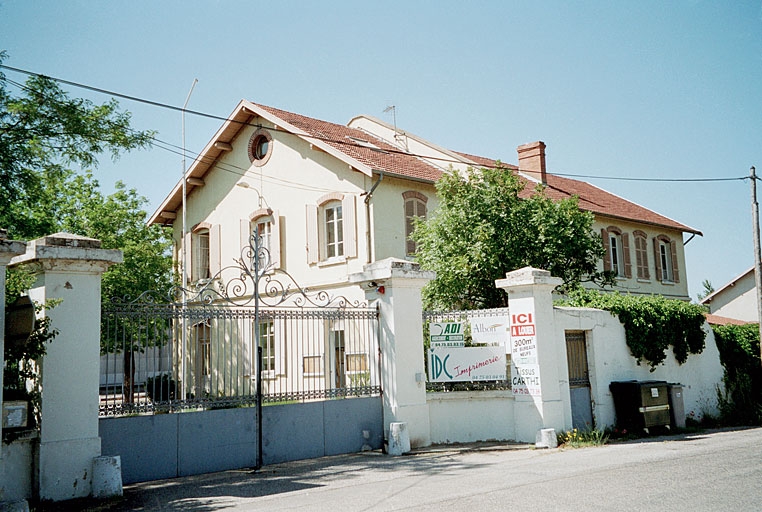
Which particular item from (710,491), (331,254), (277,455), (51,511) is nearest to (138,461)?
(51,511)

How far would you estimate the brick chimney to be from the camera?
25.9 m

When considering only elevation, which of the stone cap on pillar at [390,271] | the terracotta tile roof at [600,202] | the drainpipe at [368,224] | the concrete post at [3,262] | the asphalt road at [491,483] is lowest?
the asphalt road at [491,483]

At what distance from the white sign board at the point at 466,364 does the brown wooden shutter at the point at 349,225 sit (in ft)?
22.7

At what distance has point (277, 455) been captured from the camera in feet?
32.4

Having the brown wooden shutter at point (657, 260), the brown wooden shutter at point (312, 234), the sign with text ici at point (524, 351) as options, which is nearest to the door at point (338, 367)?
the sign with text ici at point (524, 351)

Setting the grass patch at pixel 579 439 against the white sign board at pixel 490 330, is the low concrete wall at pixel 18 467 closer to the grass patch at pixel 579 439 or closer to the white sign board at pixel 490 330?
the white sign board at pixel 490 330

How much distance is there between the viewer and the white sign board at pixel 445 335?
1162 cm

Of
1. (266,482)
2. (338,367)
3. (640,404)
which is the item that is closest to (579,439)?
(640,404)

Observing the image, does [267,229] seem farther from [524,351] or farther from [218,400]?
[218,400]

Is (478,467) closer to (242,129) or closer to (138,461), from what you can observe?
(138,461)

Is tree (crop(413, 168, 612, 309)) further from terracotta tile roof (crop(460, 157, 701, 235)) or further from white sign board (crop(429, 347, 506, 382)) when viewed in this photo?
terracotta tile roof (crop(460, 157, 701, 235))

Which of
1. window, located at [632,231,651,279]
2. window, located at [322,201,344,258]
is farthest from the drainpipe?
window, located at [632,231,651,279]

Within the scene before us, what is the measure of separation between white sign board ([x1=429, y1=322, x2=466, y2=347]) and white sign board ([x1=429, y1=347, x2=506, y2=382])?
10cm

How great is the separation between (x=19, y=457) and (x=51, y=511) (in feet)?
2.39
